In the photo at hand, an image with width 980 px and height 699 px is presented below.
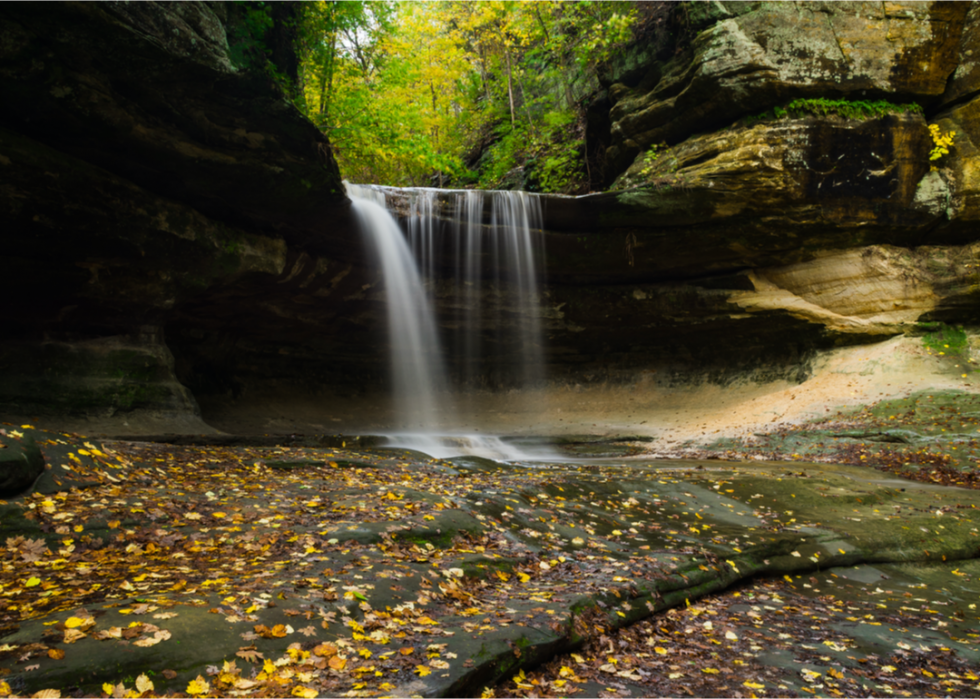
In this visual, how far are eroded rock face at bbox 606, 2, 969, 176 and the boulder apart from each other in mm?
16707

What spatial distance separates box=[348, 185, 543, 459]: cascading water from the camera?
16125 mm

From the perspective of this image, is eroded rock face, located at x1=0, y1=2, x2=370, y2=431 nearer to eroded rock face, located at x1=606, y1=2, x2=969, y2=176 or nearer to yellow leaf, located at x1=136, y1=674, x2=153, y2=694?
yellow leaf, located at x1=136, y1=674, x2=153, y2=694

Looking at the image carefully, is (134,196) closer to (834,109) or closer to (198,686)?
(198,686)

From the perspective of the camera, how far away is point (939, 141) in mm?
16016

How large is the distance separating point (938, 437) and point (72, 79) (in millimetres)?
18000

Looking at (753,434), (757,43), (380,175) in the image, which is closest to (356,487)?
(753,434)

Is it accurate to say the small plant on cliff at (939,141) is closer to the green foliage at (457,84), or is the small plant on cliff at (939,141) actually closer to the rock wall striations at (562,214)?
the rock wall striations at (562,214)

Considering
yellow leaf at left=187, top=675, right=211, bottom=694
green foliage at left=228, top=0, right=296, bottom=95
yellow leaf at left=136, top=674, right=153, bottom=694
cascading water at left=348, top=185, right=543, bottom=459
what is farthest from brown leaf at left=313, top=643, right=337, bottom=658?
cascading water at left=348, top=185, right=543, bottom=459

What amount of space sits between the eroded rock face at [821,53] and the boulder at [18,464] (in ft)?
54.8

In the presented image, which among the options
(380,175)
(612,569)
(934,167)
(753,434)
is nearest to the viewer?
(612,569)

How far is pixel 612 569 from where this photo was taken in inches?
222

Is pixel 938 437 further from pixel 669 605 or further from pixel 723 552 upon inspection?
pixel 669 605

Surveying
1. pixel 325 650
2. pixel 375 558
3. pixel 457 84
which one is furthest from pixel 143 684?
pixel 457 84

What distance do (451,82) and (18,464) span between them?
100.0 ft
